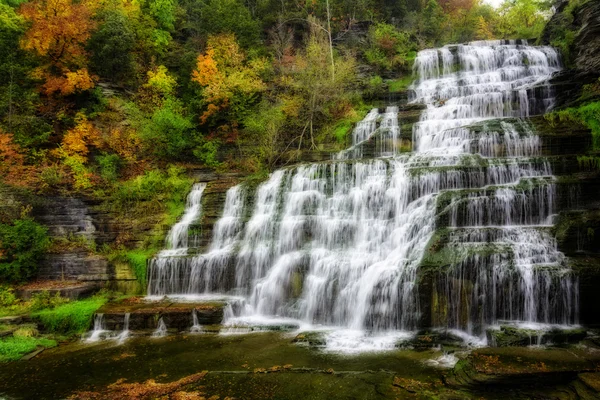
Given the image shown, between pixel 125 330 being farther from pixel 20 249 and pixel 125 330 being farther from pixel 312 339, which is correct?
pixel 20 249

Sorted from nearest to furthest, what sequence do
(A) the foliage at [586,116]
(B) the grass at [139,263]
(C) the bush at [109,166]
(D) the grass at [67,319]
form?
1. (D) the grass at [67,319]
2. (A) the foliage at [586,116]
3. (B) the grass at [139,263]
4. (C) the bush at [109,166]

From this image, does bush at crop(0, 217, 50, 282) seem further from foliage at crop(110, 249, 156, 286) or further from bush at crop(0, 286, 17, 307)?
foliage at crop(110, 249, 156, 286)

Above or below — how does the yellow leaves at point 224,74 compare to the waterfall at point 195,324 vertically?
above

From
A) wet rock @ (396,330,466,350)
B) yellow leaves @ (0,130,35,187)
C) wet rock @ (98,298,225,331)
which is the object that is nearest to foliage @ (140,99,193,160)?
yellow leaves @ (0,130,35,187)

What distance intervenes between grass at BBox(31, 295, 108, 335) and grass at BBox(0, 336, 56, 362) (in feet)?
2.33

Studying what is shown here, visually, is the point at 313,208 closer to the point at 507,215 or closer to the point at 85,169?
the point at 507,215

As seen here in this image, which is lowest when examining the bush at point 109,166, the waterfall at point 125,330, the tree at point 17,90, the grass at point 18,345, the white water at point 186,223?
the grass at point 18,345

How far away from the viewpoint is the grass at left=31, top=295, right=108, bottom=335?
11414mm

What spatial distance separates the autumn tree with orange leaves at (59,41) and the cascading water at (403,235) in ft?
43.2

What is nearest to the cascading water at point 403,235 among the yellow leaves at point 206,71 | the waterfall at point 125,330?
the waterfall at point 125,330

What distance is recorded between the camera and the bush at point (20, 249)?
45.0ft

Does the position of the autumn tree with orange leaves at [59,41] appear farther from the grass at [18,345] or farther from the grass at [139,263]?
the grass at [18,345]

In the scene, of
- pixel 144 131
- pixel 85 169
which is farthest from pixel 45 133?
pixel 144 131

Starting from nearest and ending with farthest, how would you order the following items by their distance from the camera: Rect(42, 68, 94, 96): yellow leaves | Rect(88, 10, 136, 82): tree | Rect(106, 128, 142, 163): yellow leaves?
Rect(106, 128, 142, 163): yellow leaves, Rect(42, 68, 94, 96): yellow leaves, Rect(88, 10, 136, 82): tree
